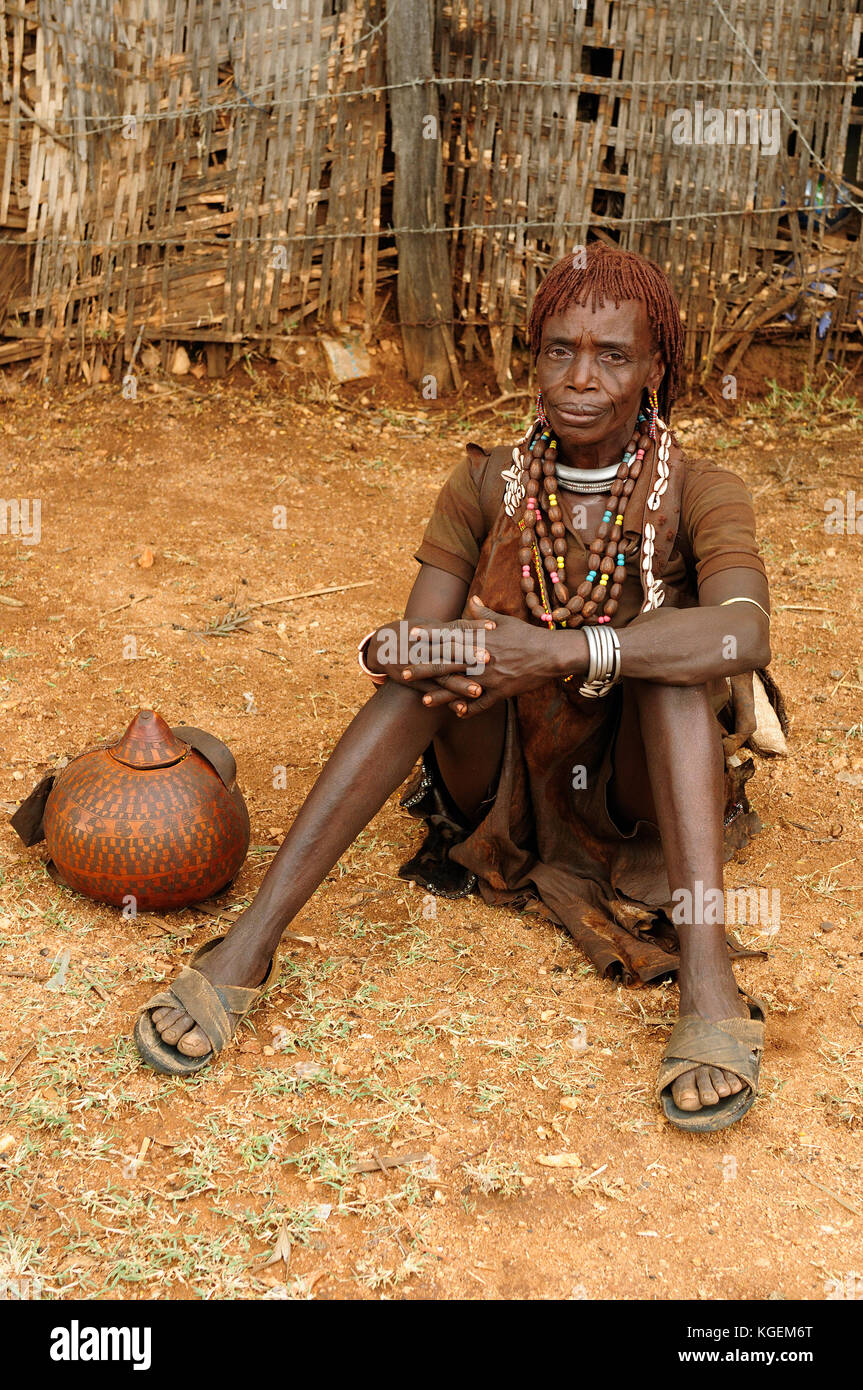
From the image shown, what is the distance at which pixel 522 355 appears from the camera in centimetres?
627

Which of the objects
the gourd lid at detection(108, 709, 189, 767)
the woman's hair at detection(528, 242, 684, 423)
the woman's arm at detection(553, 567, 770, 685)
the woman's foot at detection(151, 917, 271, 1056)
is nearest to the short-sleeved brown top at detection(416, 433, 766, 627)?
the woman's arm at detection(553, 567, 770, 685)

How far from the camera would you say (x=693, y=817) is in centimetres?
267

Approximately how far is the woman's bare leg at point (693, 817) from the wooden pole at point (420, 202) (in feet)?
12.6

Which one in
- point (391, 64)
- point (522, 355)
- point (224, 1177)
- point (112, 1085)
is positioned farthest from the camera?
point (522, 355)

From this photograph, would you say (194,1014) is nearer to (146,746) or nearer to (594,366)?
(146,746)

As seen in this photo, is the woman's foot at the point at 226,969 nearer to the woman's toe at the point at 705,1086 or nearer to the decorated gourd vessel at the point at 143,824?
the decorated gourd vessel at the point at 143,824

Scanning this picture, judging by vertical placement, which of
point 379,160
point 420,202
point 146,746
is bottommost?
point 146,746

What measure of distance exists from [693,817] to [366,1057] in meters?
0.84

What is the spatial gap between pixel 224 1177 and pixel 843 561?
12.3 feet

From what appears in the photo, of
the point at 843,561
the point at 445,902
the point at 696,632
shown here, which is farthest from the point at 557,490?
the point at 843,561

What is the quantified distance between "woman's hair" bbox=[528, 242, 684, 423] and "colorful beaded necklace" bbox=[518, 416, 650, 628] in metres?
0.21

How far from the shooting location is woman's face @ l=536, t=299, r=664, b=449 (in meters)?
2.81

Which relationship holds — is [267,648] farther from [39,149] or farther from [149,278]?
[39,149]

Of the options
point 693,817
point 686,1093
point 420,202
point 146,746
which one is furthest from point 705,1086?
point 420,202
